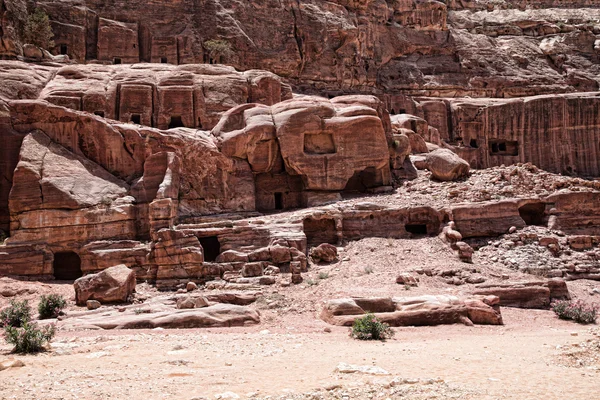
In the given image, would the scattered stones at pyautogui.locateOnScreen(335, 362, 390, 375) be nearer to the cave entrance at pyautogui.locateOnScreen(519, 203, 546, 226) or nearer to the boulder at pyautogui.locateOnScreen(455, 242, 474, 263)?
the boulder at pyautogui.locateOnScreen(455, 242, 474, 263)

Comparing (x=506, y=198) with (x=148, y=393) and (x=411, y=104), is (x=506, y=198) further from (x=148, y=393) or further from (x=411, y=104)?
(x=411, y=104)

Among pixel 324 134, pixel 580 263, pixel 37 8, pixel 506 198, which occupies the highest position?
pixel 37 8

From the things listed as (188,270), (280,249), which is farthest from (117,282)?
(280,249)

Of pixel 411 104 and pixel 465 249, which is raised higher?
pixel 411 104

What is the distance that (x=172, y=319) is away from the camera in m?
15.1

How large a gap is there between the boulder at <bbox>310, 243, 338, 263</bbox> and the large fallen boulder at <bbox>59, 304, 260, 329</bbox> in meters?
6.50

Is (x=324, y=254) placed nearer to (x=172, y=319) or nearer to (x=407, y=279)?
(x=407, y=279)

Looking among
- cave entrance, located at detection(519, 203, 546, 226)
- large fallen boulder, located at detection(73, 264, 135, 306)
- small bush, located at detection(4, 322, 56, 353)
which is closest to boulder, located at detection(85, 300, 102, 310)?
large fallen boulder, located at detection(73, 264, 135, 306)

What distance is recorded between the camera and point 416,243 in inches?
921

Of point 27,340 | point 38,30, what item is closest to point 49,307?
point 27,340

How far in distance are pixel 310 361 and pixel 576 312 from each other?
1055 cm

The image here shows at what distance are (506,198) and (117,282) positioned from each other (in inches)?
687

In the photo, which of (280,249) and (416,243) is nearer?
(280,249)

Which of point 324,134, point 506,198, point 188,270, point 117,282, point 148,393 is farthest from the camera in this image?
point 324,134
